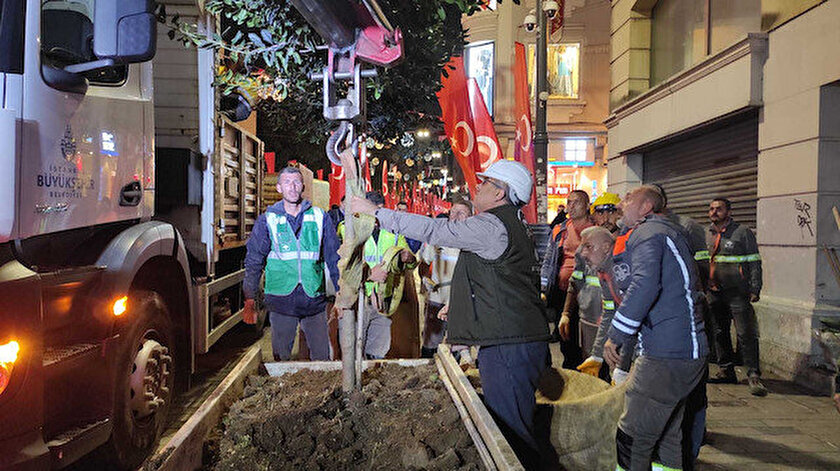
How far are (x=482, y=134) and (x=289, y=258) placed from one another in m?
3.86

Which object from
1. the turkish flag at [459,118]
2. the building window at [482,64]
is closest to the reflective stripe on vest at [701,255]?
the turkish flag at [459,118]

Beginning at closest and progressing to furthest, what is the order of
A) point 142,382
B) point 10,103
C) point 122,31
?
1. point 10,103
2. point 122,31
3. point 142,382

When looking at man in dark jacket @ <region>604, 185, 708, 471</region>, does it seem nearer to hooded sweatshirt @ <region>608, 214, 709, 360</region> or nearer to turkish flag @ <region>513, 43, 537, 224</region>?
hooded sweatshirt @ <region>608, 214, 709, 360</region>

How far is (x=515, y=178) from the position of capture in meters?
3.28

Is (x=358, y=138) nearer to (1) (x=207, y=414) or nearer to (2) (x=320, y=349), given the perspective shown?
(1) (x=207, y=414)

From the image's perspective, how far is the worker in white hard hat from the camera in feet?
10.3

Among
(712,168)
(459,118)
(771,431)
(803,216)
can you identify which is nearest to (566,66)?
(712,168)

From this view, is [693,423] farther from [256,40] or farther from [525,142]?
[525,142]

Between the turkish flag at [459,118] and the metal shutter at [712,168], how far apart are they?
147 inches

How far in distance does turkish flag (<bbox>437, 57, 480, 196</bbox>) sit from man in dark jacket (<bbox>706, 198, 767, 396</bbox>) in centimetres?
297

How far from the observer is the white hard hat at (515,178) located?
3.27 m

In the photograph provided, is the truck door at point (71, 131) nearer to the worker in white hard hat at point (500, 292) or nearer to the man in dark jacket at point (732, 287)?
the worker in white hard hat at point (500, 292)

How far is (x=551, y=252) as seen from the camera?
6.84 metres

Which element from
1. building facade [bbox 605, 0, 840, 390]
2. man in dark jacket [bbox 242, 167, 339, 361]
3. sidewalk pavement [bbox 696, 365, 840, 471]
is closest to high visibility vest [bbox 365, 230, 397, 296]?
man in dark jacket [bbox 242, 167, 339, 361]
